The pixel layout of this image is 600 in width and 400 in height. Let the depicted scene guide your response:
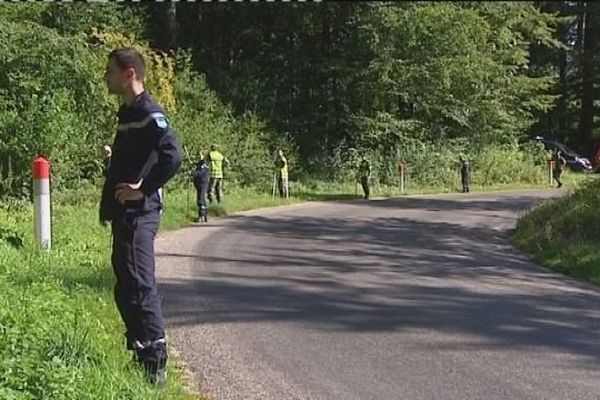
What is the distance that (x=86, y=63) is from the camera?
78.0 ft

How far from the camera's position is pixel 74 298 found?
24.4ft

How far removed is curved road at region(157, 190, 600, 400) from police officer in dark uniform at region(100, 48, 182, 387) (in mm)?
839

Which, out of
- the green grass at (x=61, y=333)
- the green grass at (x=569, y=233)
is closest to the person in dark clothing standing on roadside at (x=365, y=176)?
the green grass at (x=569, y=233)

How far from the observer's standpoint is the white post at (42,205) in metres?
10.6

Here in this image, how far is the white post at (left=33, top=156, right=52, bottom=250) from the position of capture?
10.6 metres

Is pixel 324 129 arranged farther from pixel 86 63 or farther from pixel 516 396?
pixel 516 396

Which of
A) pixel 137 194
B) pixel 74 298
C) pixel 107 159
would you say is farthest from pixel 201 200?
pixel 137 194

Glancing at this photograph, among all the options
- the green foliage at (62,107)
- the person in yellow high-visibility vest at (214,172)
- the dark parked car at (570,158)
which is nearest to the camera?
the green foliage at (62,107)

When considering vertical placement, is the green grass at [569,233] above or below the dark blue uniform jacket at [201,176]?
below

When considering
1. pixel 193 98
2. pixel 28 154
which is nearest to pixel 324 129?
pixel 193 98

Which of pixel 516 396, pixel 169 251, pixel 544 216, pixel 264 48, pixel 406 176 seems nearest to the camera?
pixel 516 396

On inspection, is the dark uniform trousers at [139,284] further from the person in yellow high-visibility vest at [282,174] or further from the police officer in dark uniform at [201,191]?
the person in yellow high-visibility vest at [282,174]

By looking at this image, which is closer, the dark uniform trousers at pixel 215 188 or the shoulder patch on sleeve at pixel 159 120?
the shoulder patch on sleeve at pixel 159 120

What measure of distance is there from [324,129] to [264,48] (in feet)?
16.2
